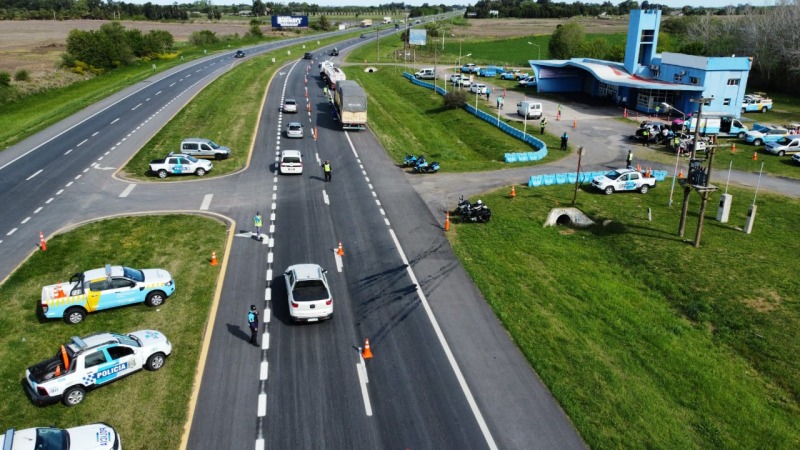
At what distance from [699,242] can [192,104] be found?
58786 millimetres

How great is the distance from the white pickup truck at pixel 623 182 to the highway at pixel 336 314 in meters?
14.3

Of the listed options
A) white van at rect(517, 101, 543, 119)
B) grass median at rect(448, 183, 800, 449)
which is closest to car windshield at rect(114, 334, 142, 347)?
grass median at rect(448, 183, 800, 449)

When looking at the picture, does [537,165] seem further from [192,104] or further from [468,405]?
[192,104]

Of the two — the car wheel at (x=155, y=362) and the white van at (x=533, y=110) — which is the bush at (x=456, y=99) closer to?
the white van at (x=533, y=110)

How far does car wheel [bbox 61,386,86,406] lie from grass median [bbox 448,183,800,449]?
1607 cm

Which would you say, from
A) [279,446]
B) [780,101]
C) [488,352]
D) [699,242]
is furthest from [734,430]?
[780,101]

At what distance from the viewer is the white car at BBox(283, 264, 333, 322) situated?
75.3ft

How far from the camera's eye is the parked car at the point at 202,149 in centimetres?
4744

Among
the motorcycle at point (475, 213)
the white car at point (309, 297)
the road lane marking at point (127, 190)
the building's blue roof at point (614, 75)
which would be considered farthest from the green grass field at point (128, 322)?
the building's blue roof at point (614, 75)

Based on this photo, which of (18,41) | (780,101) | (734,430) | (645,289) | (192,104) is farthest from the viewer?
(18,41)

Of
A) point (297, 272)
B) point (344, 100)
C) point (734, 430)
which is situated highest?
point (344, 100)

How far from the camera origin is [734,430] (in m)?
18.7

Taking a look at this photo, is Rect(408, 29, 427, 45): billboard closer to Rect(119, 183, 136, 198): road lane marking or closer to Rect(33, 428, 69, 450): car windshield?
Rect(119, 183, 136, 198): road lane marking

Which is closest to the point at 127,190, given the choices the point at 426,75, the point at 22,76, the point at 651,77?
the point at 22,76
